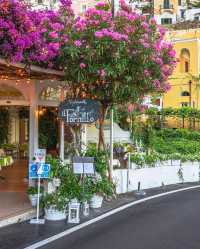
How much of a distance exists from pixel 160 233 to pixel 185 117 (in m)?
28.2

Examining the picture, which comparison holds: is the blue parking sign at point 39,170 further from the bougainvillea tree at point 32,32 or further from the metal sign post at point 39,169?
the bougainvillea tree at point 32,32

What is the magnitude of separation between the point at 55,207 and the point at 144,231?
2.29 metres

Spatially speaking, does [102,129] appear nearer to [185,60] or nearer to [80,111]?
[80,111]

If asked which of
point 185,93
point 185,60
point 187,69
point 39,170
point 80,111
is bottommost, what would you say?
point 39,170

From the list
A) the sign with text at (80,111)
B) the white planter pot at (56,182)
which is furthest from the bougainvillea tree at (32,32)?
the white planter pot at (56,182)

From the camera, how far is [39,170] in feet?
39.2

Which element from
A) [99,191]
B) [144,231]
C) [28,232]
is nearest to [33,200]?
[99,191]

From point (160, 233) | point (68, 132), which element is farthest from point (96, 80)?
point (160, 233)

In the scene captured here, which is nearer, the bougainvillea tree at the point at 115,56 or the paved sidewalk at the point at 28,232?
the paved sidewalk at the point at 28,232

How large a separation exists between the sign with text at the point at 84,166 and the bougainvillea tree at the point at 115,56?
198 cm

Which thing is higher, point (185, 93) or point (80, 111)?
point (185, 93)

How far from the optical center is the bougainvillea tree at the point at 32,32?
10.4 metres

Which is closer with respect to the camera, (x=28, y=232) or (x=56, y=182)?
(x=28, y=232)

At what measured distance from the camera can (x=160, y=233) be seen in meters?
10.6
